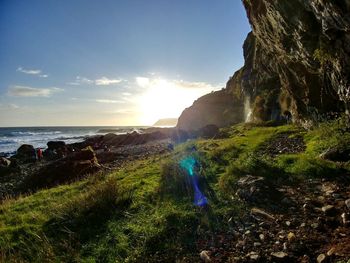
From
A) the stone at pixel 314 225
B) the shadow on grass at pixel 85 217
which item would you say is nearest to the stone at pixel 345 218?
the stone at pixel 314 225

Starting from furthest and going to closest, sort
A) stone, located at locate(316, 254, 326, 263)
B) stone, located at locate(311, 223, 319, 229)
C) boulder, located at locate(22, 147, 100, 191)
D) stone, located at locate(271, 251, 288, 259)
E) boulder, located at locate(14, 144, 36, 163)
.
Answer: boulder, located at locate(14, 144, 36, 163) < boulder, located at locate(22, 147, 100, 191) < stone, located at locate(311, 223, 319, 229) < stone, located at locate(271, 251, 288, 259) < stone, located at locate(316, 254, 326, 263)

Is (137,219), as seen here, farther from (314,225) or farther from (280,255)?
(314,225)

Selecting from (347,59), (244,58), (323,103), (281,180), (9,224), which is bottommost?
(9,224)

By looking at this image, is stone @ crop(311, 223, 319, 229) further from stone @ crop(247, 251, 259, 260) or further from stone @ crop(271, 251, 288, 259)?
stone @ crop(247, 251, 259, 260)

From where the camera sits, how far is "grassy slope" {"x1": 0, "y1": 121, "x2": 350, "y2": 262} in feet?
23.3

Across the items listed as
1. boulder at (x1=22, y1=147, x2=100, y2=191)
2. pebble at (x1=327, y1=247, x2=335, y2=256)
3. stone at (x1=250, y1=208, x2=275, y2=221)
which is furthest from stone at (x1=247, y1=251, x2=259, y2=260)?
boulder at (x1=22, y1=147, x2=100, y2=191)

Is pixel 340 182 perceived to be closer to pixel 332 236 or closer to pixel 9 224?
pixel 332 236

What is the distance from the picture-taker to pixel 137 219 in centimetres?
873

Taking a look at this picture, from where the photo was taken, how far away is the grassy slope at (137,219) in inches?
279

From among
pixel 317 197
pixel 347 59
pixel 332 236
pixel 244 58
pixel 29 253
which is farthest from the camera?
pixel 244 58

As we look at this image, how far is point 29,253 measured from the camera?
7.51m

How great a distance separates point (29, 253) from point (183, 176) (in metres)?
6.62

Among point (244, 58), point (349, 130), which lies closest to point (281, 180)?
point (349, 130)

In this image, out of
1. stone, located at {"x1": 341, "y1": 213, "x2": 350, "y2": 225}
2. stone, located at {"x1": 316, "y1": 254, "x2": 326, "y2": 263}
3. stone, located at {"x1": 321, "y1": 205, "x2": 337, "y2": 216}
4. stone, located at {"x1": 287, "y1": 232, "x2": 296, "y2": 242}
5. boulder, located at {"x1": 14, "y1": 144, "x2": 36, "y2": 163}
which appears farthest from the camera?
boulder, located at {"x1": 14, "y1": 144, "x2": 36, "y2": 163}
